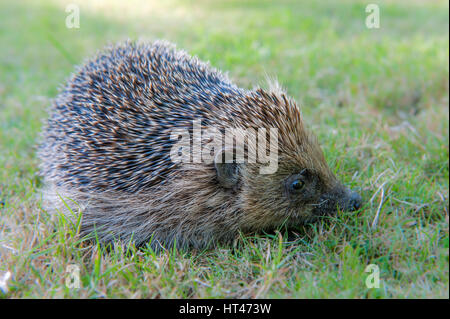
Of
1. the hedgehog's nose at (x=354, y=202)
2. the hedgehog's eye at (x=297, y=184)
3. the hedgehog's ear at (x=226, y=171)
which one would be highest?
the hedgehog's ear at (x=226, y=171)

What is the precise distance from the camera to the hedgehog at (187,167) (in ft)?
13.3

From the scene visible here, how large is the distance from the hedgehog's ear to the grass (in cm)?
57

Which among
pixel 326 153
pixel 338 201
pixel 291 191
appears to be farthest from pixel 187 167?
pixel 326 153

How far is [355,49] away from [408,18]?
412 centimetres

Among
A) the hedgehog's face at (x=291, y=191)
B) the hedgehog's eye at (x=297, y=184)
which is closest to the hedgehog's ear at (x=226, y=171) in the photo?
the hedgehog's face at (x=291, y=191)

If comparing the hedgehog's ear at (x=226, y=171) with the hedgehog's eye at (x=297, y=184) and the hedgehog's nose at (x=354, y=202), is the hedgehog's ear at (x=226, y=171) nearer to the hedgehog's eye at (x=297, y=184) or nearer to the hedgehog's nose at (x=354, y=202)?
the hedgehog's eye at (x=297, y=184)

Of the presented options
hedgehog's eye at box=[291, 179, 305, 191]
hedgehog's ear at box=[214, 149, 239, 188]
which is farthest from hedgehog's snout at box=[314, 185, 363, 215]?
hedgehog's ear at box=[214, 149, 239, 188]

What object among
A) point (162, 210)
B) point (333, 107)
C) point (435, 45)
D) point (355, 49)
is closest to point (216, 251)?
point (162, 210)

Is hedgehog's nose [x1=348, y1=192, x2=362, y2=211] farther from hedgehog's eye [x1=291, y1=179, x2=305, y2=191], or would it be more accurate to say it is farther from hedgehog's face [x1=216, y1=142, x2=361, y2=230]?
hedgehog's eye [x1=291, y1=179, x2=305, y2=191]

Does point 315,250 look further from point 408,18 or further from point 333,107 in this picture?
point 408,18

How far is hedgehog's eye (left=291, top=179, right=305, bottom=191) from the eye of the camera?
13.3 ft

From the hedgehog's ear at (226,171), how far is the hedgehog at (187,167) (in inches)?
0.4

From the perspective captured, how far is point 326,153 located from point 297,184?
3.75ft

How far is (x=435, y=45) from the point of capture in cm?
821
